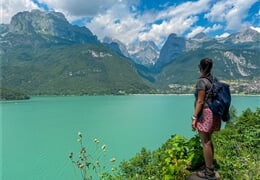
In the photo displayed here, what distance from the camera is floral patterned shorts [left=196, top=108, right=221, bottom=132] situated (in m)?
3.64

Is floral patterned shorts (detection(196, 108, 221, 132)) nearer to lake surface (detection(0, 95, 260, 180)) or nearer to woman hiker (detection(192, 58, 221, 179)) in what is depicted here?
woman hiker (detection(192, 58, 221, 179))

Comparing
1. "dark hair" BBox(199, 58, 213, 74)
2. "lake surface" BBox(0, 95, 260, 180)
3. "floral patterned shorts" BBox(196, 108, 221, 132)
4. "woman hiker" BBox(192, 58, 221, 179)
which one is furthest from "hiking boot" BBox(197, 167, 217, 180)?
"lake surface" BBox(0, 95, 260, 180)

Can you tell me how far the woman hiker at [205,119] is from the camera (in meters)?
3.64

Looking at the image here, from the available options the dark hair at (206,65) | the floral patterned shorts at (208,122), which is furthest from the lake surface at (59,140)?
the dark hair at (206,65)

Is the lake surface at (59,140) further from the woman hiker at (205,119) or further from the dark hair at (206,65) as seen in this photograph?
the dark hair at (206,65)

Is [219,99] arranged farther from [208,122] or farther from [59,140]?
[59,140]

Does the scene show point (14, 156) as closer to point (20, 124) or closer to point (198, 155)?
point (20, 124)

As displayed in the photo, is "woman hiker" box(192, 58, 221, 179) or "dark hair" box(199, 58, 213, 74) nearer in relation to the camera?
"woman hiker" box(192, 58, 221, 179)

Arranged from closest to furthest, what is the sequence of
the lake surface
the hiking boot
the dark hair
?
the hiking boot < the dark hair < the lake surface

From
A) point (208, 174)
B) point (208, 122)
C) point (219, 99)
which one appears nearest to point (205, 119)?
point (208, 122)

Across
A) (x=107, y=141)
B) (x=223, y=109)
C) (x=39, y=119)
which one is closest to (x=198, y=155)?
(x=223, y=109)

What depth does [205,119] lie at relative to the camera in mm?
3674

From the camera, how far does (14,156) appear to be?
36.3 m

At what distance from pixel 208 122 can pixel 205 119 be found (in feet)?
0.18
